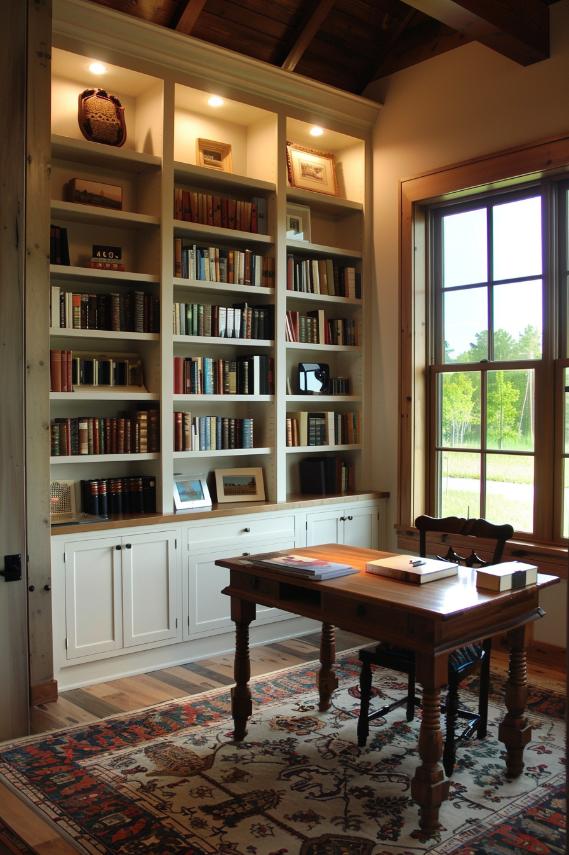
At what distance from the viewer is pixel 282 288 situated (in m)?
4.94

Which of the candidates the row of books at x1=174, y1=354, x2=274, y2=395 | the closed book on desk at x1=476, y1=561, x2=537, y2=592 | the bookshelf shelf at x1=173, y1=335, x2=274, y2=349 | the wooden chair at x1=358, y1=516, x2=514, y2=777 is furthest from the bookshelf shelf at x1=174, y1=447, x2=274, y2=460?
the closed book on desk at x1=476, y1=561, x2=537, y2=592

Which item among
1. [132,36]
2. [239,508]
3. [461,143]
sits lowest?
[239,508]

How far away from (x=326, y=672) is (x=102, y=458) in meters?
1.63

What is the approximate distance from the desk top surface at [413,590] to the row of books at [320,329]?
222 centimetres

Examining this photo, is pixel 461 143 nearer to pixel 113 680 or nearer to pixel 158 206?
pixel 158 206

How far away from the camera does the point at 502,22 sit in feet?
12.9

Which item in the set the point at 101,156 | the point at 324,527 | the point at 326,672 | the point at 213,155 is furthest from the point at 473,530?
the point at 213,155

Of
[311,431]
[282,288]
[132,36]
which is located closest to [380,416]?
[311,431]

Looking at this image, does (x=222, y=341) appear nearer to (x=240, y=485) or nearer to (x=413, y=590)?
(x=240, y=485)

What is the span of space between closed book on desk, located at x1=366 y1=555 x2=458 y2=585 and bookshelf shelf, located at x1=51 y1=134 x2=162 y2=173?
2593 millimetres

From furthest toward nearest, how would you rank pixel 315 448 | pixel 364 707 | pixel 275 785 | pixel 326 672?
pixel 315 448, pixel 326 672, pixel 364 707, pixel 275 785

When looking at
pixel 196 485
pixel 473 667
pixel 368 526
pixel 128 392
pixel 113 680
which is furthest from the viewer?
pixel 368 526

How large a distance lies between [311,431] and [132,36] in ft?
8.50

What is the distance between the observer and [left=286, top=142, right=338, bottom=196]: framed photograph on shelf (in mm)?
5242
